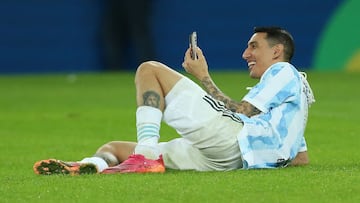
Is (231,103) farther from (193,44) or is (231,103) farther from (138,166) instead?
(138,166)

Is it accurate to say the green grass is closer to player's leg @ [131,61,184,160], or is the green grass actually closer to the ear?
player's leg @ [131,61,184,160]

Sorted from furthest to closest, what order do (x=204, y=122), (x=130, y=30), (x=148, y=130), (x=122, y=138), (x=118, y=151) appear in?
(x=130, y=30) → (x=122, y=138) → (x=118, y=151) → (x=148, y=130) → (x=204, y=122)

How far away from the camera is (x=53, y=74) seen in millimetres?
24766

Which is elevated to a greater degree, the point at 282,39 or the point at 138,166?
the point at 282,39

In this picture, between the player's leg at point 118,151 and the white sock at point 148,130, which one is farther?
the player's leg at point 118,151

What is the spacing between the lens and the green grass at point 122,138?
25.1 feet

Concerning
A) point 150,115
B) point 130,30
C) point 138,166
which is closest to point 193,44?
point 150,115

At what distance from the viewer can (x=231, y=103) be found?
29.3ft

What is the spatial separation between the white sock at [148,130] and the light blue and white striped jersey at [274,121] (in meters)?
0.62

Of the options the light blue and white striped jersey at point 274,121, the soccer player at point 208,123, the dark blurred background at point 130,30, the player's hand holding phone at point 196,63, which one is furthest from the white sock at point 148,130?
the dark blurred background at point 130,30

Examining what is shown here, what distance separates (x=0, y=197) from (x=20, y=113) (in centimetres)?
857

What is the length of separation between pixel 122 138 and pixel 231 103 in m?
3.97

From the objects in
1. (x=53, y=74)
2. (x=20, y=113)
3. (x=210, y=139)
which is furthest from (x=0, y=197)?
(x=53, y=74)

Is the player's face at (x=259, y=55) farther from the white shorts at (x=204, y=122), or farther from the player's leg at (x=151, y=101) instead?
the player's leg at (x=151, y=101)
